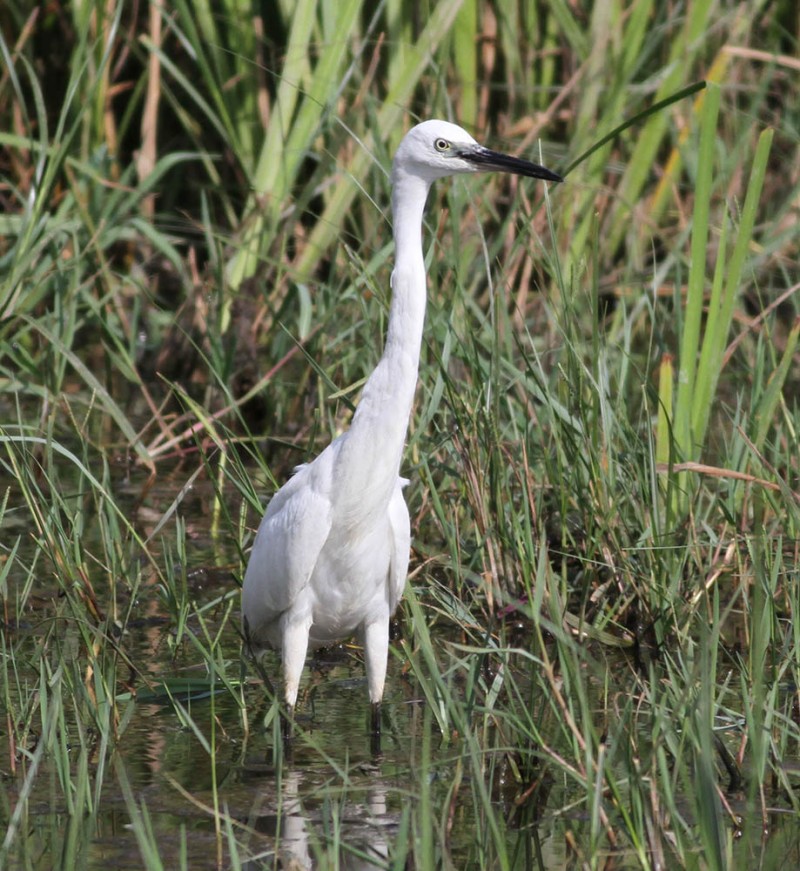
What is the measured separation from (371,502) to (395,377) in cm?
31

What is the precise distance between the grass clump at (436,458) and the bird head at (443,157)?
0.47ft

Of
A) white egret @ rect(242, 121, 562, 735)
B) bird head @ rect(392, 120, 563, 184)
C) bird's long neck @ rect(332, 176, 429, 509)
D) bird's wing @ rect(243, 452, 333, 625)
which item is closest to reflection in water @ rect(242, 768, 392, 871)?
white egret @ rect(242, 121, 562, 735)

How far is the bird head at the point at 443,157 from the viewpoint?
337cm

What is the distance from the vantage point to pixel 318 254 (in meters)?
5.79

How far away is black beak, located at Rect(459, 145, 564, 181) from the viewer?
11.1ft

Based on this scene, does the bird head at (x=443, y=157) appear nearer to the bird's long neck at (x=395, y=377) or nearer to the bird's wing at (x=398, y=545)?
the bird's long neck at (x=395, y=377)

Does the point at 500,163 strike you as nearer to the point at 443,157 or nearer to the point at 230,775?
the point at 443,157

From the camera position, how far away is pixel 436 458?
4.43m

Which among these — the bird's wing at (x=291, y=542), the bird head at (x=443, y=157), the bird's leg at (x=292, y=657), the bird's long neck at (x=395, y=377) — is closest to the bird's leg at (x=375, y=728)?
the bird's leg at (x=292, y=657)

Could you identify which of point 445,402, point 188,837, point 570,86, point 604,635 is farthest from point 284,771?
point 570,86

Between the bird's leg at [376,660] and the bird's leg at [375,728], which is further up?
the bird's leg at [376,660]

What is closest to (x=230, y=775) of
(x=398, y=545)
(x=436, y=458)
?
(x=398, y=545)

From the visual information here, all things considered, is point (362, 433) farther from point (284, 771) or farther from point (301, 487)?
point (284, 771)

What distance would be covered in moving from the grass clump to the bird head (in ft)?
0.47
